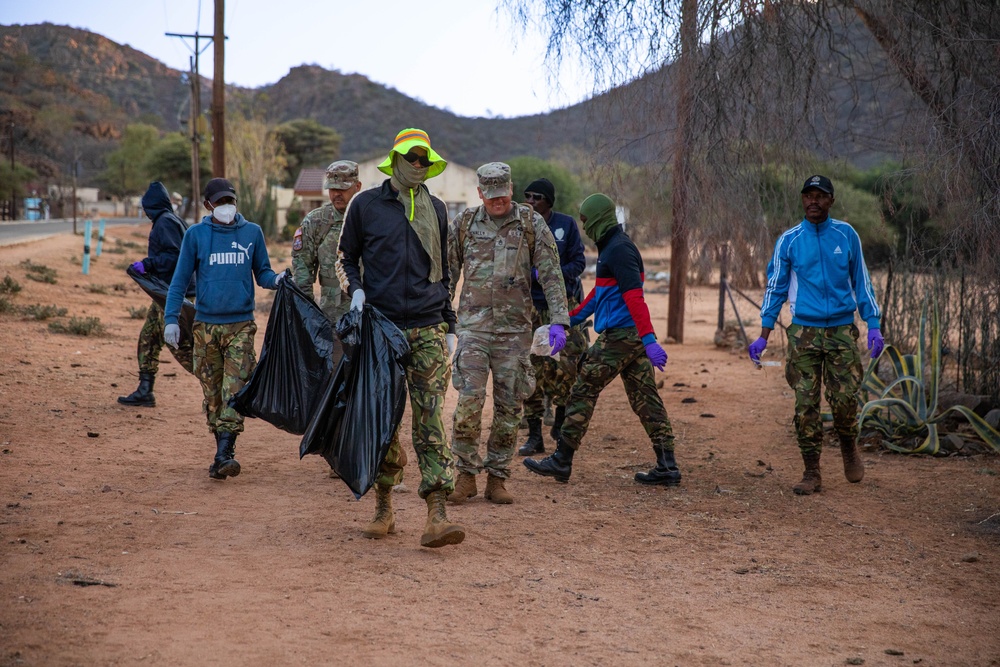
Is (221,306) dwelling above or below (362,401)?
above

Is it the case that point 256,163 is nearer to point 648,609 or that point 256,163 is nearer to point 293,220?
point 293,220

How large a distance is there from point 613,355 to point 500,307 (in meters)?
0.98

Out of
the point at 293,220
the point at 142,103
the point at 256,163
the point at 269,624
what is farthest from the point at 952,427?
the point at 142,103

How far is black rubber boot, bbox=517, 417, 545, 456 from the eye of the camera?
303 inches

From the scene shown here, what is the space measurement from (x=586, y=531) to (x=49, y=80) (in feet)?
449

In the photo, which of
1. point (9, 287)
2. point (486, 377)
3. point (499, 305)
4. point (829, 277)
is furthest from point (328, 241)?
point (9, 287)

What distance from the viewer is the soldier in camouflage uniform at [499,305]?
5910mm

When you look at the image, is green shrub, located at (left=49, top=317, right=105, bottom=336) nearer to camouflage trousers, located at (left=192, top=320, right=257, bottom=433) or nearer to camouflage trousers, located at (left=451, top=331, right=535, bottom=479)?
camouflage trousers, located at (left=192, top=320, right=257, bottom=433)

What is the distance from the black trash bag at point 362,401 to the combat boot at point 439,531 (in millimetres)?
408

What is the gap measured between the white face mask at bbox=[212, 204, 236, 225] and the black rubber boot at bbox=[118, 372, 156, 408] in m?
3.02

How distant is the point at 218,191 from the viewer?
661 cm

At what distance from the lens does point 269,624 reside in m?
3.98

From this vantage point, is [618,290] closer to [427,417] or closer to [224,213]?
[427,417]

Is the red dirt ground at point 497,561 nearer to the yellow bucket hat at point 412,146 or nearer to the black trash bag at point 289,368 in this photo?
the black trash bag at point 289,368
